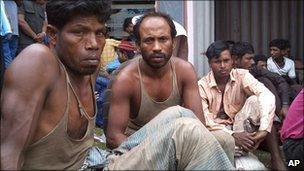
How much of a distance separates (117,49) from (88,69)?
17.3 feet

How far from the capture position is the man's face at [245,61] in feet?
24.5

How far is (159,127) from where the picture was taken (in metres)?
3.01

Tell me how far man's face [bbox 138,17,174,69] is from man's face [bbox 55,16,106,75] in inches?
48.4

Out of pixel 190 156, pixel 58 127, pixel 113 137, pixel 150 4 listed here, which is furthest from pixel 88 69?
pixel 150 4

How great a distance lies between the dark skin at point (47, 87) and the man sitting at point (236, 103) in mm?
2135

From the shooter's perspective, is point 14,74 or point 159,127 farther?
point 159,127

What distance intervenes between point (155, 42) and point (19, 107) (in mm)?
1709

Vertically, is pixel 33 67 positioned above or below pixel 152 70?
above

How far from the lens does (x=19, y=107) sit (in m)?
2.63

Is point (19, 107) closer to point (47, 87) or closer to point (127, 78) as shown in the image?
point (47, 87)

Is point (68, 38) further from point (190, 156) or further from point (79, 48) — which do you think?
point (190, 156)

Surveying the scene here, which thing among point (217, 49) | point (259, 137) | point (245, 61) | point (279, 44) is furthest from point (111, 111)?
point (279, 44)

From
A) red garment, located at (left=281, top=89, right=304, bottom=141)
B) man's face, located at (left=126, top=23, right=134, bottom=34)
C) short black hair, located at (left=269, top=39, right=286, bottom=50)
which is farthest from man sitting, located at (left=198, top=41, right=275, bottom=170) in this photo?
short black hair, located at (left=269, top=39, right=286, bottom=50)

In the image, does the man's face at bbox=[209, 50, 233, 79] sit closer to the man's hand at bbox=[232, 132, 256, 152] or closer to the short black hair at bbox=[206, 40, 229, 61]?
the short black hair at bbox=[206, 40, 229, 61]
